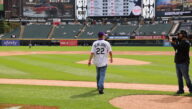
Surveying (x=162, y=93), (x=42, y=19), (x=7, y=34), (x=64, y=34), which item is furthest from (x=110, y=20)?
(x=162, y=93)

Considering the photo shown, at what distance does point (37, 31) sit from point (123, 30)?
2079cm

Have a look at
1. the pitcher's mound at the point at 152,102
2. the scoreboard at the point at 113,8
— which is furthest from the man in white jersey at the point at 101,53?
the scoreboard at the point at 113,8

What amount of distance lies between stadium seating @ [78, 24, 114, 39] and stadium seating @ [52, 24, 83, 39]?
2.01m

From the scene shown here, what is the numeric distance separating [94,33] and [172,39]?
204ft

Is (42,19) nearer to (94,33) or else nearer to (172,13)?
(94,33)

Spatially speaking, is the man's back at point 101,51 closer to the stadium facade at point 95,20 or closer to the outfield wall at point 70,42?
the outfield wall at point 70,42

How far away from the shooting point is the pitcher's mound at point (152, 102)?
26.7 ft

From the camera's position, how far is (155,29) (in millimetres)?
67938

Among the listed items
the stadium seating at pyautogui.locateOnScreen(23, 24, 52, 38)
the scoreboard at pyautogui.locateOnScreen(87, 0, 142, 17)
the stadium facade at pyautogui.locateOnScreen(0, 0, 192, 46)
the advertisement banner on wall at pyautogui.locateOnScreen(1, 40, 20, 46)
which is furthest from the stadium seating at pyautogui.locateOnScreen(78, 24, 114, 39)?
the advertisement banner on wall at pyautogui.locateOnScreen(1, 40, 20, 46)

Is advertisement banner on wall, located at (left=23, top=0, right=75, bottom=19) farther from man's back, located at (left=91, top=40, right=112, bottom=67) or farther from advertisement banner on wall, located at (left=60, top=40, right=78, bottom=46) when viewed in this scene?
man's back, located at (left=91, top=40, right=112, bottom=67)

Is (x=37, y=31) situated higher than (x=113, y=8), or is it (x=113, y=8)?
(x=113, y=8)

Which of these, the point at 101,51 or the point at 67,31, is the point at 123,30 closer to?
the point at 67,31

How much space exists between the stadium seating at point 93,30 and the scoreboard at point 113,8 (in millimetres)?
2774

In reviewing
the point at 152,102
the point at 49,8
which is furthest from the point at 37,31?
the point at 152,102
